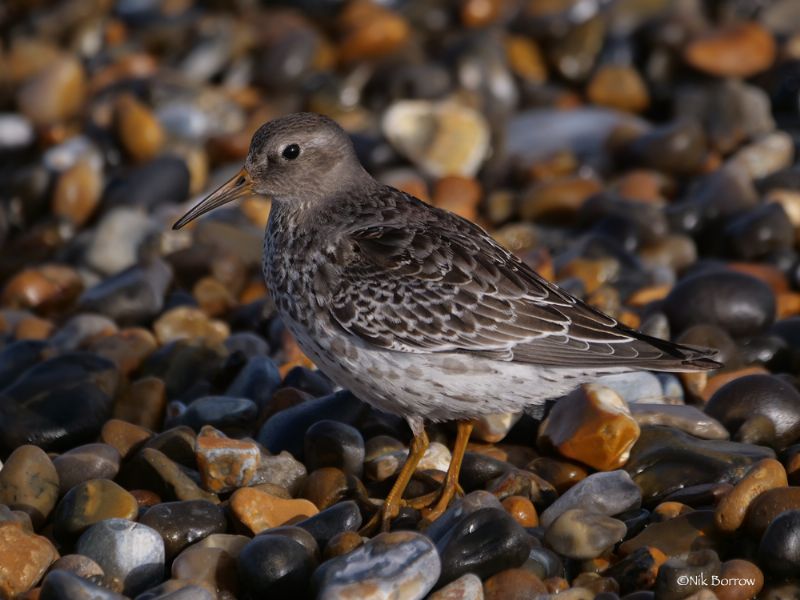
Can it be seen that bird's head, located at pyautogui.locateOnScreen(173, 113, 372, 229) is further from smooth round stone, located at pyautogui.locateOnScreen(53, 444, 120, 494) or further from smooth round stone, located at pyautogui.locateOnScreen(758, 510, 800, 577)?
smooth round stone, located at pyautogui.locateOnScreen(758, 510, 800, 577)

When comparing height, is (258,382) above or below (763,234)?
below

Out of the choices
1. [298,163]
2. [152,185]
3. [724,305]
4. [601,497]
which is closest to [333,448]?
[601,497]

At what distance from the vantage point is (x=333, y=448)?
6.75 m

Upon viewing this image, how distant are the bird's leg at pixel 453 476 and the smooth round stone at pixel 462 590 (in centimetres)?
91

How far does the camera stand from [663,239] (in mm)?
10016

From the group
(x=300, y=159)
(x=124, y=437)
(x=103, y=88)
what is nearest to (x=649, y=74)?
(x=103, y=88)

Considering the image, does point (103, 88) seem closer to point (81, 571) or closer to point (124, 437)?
point (124, 437)

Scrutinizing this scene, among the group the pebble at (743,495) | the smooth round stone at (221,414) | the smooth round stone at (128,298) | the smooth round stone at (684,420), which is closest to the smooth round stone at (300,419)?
the smooth round stone at (221,414)

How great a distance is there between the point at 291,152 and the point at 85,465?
2.16 metres

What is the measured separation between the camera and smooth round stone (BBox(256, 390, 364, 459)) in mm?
7047

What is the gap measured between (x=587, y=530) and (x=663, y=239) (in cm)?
464

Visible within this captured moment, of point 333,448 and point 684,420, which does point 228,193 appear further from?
point 684,420

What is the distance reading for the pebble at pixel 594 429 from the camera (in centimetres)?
667

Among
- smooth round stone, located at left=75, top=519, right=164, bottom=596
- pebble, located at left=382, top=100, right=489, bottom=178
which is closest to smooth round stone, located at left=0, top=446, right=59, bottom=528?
smooth round stone, located at left=75, top=519, right=164, bottom=596
